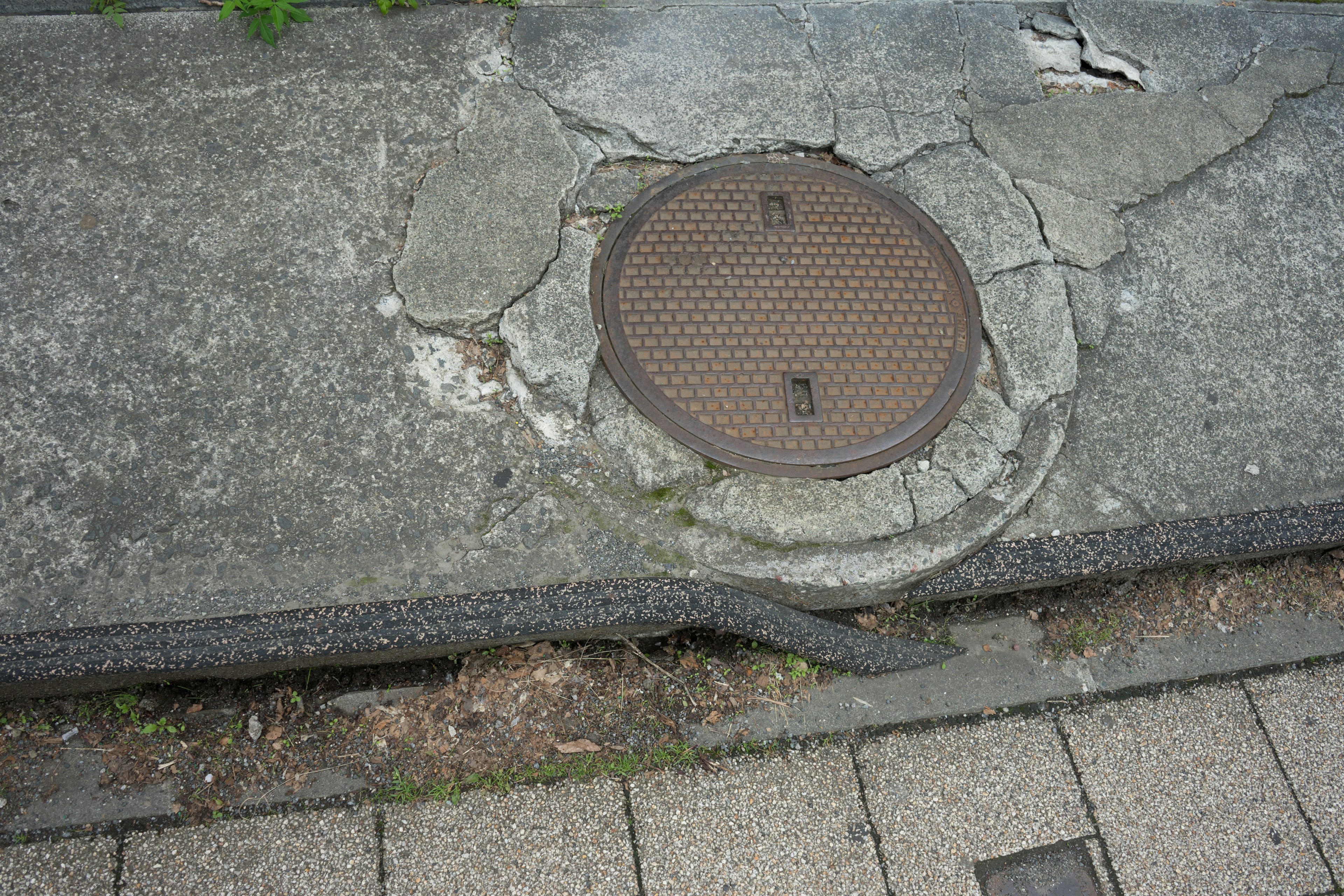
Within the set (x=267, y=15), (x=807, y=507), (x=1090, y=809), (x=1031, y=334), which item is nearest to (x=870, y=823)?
(x=1090, y=809)

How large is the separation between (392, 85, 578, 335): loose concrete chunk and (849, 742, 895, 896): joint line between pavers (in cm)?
153

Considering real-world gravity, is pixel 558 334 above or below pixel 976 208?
below

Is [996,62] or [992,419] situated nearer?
[992,419]

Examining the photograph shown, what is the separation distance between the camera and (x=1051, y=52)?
301 cm

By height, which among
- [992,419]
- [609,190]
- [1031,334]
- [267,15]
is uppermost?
[267,15]

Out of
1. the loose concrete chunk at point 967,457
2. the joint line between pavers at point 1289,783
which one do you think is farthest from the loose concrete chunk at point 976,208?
the joint line between pavers at point 1289,783

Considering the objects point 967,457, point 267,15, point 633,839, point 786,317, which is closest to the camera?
point 633,839

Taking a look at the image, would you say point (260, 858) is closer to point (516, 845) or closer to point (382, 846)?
point (382, 846)

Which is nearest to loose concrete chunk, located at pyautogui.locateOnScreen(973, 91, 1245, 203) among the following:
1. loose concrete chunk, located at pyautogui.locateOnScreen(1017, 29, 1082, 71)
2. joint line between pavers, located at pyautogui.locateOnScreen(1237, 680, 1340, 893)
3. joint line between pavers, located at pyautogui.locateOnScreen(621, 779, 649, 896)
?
loose concrete chunk, located at pyautogui.locateOnScreen(1017, 29, 1082, 71)

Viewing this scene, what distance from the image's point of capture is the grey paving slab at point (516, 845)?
6.35 feet

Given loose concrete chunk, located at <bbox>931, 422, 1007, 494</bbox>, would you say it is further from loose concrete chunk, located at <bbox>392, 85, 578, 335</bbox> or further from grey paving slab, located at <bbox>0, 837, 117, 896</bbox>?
grey paving slab, located at <bbox>0, 837, 117, 896</bbox>

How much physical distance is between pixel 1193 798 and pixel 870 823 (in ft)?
2.87

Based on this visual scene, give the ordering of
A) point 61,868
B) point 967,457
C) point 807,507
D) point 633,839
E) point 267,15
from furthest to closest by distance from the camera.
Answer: point 267,15, point 967,457, point 807,507, point 633,839, point 61,868

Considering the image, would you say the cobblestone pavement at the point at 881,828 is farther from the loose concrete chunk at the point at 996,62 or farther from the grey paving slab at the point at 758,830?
the loose concrete chunk at the point at 996,62
